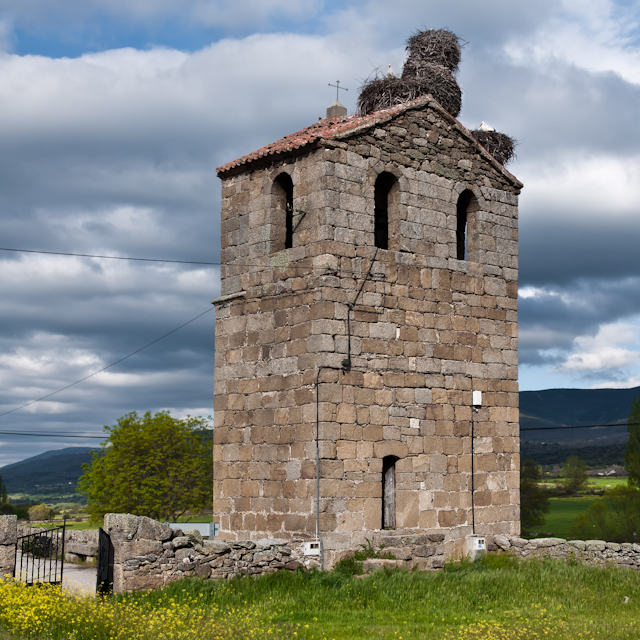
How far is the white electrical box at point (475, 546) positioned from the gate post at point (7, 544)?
26.6ft

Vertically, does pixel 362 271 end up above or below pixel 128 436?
above

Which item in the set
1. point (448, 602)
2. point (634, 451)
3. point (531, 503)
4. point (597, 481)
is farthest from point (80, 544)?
point (597, 481)

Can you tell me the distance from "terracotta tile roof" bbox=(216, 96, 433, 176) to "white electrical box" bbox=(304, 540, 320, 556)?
Answer: 7015 mm

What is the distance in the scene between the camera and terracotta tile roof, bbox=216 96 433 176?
15.4 meters

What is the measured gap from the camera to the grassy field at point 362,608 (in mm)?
9906

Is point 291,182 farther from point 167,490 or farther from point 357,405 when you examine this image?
point 167,490

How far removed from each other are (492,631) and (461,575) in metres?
4.27

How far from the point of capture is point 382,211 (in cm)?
1725

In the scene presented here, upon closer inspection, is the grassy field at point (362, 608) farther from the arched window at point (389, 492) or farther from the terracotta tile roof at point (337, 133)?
the terracotta tile roof at point (337, 133)

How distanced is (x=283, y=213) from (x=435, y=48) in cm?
563

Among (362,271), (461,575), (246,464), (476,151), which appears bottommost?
(461,575)

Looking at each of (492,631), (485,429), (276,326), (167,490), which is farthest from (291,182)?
(167,490)

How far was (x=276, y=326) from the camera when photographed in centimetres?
1569

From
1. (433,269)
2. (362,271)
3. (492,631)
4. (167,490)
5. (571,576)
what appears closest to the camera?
(492,631)
